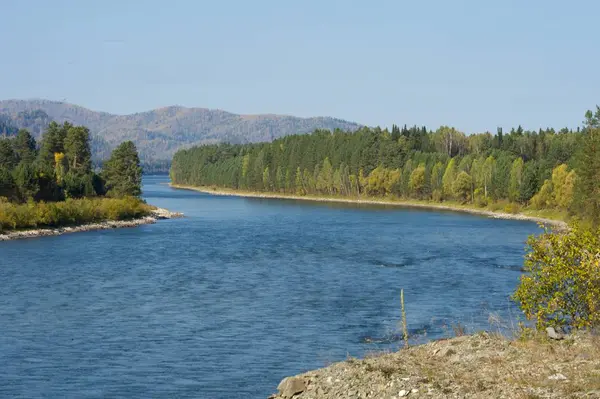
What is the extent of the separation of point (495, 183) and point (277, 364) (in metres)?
149

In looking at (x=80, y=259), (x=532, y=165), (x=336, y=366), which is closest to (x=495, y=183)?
(x=532, y=165)

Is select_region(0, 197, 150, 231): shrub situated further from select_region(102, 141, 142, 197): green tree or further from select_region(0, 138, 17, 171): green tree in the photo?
select_region(0, 138, 17, 171): green tree

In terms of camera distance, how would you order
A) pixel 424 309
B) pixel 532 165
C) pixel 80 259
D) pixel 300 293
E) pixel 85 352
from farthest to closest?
pixel 532 165
pixel 80 259
pixel 300 293
pixel 424 309
pixel 85 352

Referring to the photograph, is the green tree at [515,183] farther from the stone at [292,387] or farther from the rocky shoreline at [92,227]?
the stone at [292,387]

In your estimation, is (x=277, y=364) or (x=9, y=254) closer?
(x=277, y=364)

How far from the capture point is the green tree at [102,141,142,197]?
498 feet

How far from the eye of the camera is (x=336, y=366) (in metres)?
Answer: 28.7

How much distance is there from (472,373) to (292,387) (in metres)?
6.43

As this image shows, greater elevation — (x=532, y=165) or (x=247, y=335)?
(x=532, y=165)

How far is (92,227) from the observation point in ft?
402

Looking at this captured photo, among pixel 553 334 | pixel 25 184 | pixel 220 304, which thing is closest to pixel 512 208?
pixel 25 184

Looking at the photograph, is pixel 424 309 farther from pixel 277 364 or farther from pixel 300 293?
pixel 277 364

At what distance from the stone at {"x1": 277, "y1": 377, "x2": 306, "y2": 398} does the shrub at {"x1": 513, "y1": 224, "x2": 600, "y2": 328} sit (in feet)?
28.6

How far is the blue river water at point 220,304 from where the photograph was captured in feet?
120
